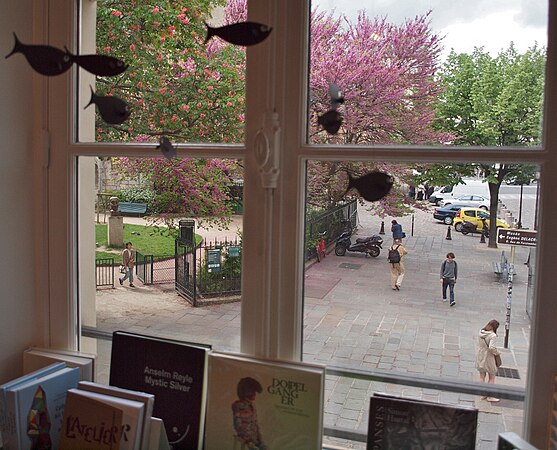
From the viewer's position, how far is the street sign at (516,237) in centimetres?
131

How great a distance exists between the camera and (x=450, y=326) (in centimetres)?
140

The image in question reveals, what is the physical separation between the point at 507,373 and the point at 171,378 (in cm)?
84

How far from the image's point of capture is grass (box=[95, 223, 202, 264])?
1.68 meters

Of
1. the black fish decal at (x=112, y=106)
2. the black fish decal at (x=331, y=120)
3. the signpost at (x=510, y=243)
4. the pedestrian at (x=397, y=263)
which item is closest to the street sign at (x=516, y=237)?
the signpost at (x=510, y=243)

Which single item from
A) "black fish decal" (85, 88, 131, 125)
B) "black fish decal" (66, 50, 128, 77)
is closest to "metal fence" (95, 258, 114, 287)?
"black fish decal" (85, 88, 131, 125)

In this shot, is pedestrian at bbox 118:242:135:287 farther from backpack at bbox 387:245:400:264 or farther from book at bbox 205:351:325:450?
backpack at bbox 387:245:400:264

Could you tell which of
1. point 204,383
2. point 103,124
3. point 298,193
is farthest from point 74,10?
point 204,383

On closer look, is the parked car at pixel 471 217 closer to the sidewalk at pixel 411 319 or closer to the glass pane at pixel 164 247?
the sidewalk at pixel 411 319

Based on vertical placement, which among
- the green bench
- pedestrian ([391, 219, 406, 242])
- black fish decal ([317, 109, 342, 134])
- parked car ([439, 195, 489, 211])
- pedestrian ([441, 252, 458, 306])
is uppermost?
black fish decal ([317, 109, 342, 134])

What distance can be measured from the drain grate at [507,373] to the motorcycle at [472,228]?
1.04 feet

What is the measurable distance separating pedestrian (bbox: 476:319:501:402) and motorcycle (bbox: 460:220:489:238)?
0.21m

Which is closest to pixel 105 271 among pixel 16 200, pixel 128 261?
pixel 128 261

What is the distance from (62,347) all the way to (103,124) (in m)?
0.69

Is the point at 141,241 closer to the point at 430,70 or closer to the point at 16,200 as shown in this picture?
the point at 16,200
